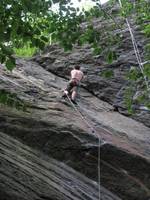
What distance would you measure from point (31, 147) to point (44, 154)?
366mm

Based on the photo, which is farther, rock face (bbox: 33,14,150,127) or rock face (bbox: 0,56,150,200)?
rock face (bbox: 33,14,150,127)

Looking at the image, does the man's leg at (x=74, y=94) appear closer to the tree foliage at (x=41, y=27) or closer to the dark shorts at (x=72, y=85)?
the dark shorts at (x=72, y=85)

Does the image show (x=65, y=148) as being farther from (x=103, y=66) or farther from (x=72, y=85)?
(x=103, y=66)

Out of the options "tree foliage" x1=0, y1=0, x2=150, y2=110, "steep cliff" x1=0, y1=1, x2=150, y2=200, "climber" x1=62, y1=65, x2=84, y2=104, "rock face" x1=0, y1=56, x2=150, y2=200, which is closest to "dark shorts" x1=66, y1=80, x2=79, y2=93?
"climber" x1=62, y1=65, x2=84, y2=104

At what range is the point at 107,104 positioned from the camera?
15.6 metres

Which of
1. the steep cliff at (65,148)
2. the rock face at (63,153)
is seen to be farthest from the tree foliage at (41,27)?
the rock face at (63,153)

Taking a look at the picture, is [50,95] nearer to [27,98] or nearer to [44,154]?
[27,98]

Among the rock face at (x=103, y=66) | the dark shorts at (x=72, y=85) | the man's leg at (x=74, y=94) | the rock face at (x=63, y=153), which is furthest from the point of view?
the rock face at (x=103, y=66)

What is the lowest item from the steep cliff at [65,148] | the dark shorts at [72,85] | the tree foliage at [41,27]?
the steep cliff at [65,148]

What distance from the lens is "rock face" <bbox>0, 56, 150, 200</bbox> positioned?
7988mm

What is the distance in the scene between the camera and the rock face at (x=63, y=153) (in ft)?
26.2

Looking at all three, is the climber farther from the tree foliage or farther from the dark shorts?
the tree foliage

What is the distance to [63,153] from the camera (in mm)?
9750

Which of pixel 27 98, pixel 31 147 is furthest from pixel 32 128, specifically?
pixel 27 98
